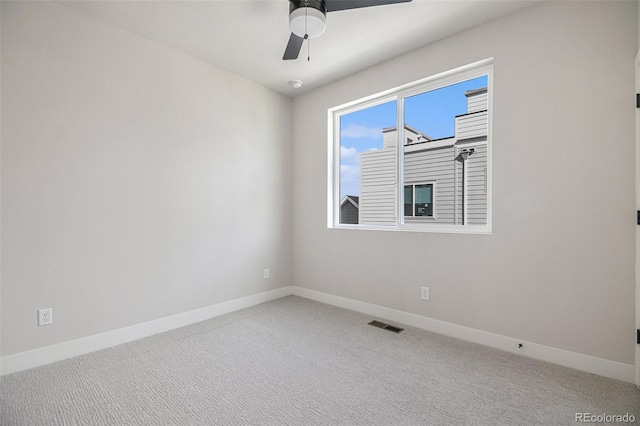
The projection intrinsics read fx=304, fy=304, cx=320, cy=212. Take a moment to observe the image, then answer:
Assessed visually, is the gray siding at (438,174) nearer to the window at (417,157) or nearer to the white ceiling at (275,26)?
the window at (417,157)

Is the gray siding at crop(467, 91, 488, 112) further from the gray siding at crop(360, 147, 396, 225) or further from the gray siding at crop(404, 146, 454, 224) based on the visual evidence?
the gray siding at crop(360, 147, 396, 225)

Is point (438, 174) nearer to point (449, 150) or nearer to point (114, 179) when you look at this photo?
point (449, 150)

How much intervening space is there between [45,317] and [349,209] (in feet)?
10.2

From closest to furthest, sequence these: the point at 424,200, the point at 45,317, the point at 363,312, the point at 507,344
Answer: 1. the point at 45,317
2. the point at 507,344
3. the point at 424,200
4. the point at 363,312

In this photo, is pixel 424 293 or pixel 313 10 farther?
pixel 424 293

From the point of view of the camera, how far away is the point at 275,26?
2.70 metres

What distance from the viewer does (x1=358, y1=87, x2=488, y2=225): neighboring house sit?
288 cm

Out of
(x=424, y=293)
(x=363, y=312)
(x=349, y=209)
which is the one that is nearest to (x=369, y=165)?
(x=349, y=209)

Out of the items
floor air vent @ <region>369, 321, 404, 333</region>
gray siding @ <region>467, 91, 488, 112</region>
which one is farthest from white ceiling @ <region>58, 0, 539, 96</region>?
floor air vent @ <region>369, 321, 404, 333</region>

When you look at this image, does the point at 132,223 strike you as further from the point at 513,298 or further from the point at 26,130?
the point at 513,298

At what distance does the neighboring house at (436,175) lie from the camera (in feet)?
9.43

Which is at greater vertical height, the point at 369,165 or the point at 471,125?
the point at 471,125

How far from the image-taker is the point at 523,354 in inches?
95.7
